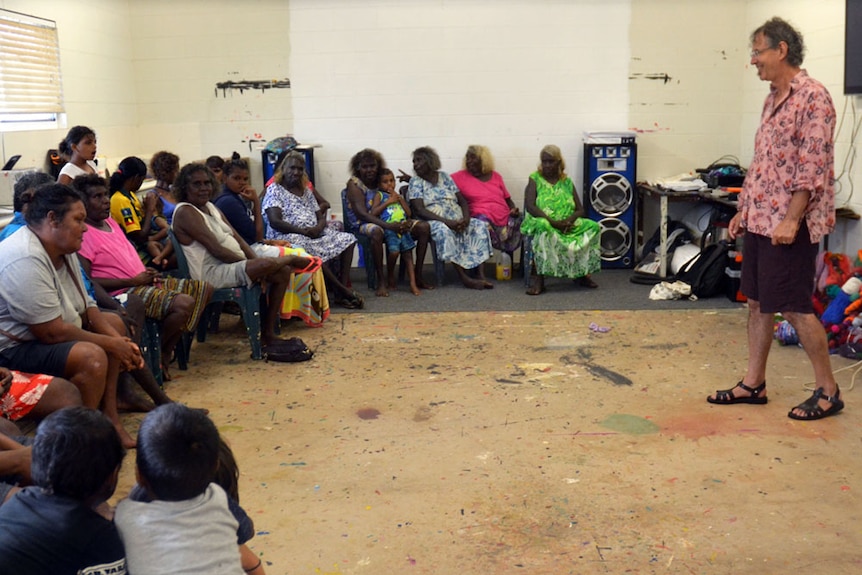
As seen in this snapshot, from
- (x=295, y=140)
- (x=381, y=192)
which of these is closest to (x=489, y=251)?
(x=381, y=192)

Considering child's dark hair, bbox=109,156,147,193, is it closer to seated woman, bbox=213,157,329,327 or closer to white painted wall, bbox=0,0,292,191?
seated woman, bbox=213,157,329,327

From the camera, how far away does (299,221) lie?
595 cm

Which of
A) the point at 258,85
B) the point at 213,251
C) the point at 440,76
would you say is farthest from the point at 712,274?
the point at 258,85

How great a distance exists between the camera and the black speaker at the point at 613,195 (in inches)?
276

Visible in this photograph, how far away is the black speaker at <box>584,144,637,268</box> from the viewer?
23.0 feet

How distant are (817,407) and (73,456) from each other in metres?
3.08

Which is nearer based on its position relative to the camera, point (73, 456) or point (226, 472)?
point (73, 456)

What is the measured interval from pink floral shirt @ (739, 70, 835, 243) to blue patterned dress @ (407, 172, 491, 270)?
3.05m

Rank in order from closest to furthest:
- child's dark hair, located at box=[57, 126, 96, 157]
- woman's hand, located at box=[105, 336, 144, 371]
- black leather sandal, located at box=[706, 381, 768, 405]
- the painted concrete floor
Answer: the painted concrete floor
woman's hand, located at box=[105, 336, 144, 371]
black leather sandal, located at box=[706, 381, 768, 405]
child's dark hair, located at box=[57, 126, 96, 157]

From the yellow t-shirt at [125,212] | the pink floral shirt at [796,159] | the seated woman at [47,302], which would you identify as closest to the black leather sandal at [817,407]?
the pink floral shirt at [796,159]

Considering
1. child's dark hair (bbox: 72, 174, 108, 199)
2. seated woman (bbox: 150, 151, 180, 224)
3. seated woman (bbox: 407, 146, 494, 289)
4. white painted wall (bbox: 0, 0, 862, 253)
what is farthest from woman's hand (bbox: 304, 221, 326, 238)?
child's dark hair (bbox: 72, 174, 108, 199)

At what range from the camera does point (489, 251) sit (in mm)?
6629

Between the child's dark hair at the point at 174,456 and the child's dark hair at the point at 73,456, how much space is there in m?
0.08

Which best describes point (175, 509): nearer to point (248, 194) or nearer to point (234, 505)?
point (234, 505)
